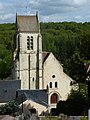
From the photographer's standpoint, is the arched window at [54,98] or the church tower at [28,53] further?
the arched window at [54,98]

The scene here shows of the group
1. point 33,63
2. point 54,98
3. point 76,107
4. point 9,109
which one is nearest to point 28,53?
point 33,63

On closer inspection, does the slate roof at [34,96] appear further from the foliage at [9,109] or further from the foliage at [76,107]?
the foliage at [9,109]

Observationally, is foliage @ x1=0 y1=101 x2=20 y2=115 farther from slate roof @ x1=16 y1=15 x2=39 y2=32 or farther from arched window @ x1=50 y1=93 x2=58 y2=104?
slate roof @ x1=16 y1=15 x2=39 y2=32

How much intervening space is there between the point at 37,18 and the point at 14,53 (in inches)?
210

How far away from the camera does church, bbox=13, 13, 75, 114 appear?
207 feet

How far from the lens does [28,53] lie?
209 feet

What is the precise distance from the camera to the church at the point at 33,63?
6319cm

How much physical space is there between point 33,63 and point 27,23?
5176 mm

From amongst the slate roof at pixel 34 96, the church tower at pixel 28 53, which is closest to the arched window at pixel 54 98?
the church tower at pixel 28 53

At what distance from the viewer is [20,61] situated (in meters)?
63.6

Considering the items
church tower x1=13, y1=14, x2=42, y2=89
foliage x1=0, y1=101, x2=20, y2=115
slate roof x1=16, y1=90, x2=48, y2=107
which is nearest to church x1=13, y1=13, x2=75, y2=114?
church tower x1=13, y1=14, x2=42, y2=89

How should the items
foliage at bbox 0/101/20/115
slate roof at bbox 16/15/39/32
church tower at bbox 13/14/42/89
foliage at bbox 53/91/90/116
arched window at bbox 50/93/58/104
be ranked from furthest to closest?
1. arched window at bbox 50/93/58/104
2. church tower at bbox 13/14/42/89
3. slate roof at bbox 16/15/39/32
4. foliage at bbox 53/91/90/116
5. foliage at bbox 0/101/20/115

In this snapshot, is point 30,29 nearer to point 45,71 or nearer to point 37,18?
point 37,18

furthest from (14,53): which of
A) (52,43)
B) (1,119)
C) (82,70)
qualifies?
(52,43)
